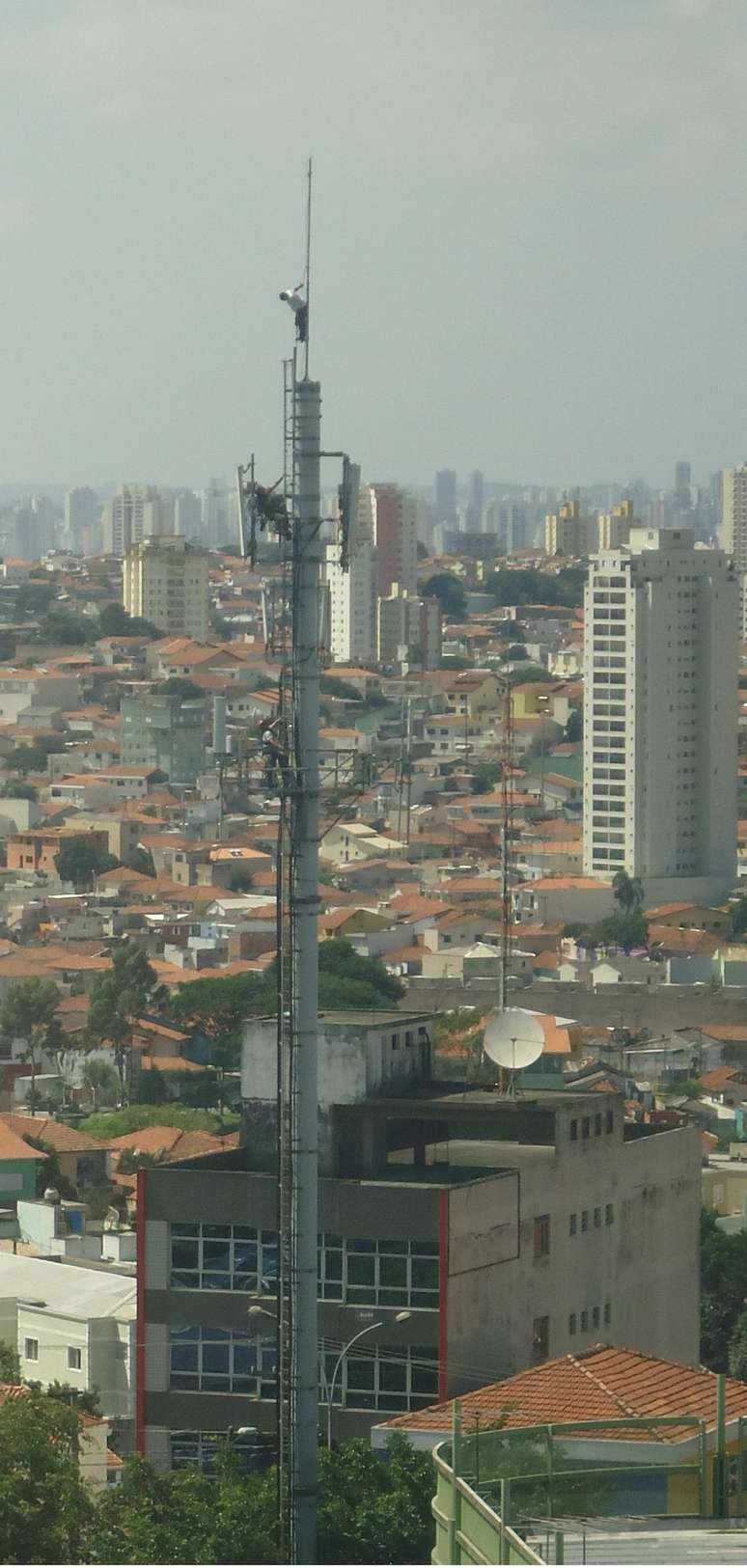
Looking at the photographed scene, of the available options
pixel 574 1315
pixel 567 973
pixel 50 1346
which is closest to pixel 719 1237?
pixel 50 1346

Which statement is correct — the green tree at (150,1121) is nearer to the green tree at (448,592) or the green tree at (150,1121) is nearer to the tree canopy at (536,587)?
the green tree at (448,592)

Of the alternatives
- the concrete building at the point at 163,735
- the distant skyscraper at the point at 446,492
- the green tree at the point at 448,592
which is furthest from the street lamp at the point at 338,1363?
the distant skyscraper at the point at 446,492

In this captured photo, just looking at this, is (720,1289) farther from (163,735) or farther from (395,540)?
(395,540)

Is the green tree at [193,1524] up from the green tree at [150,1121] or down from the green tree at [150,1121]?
up

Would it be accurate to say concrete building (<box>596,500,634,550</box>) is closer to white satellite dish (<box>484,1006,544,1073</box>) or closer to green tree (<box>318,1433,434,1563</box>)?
white satellite dish (<box>484,1006,544,1073</box>)

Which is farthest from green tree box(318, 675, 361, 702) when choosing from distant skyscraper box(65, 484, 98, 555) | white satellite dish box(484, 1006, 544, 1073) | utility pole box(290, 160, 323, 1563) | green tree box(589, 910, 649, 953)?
distant skyscraper box(65, 484, 98, 555)

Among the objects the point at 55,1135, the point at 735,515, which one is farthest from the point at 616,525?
the point at 55,1135
